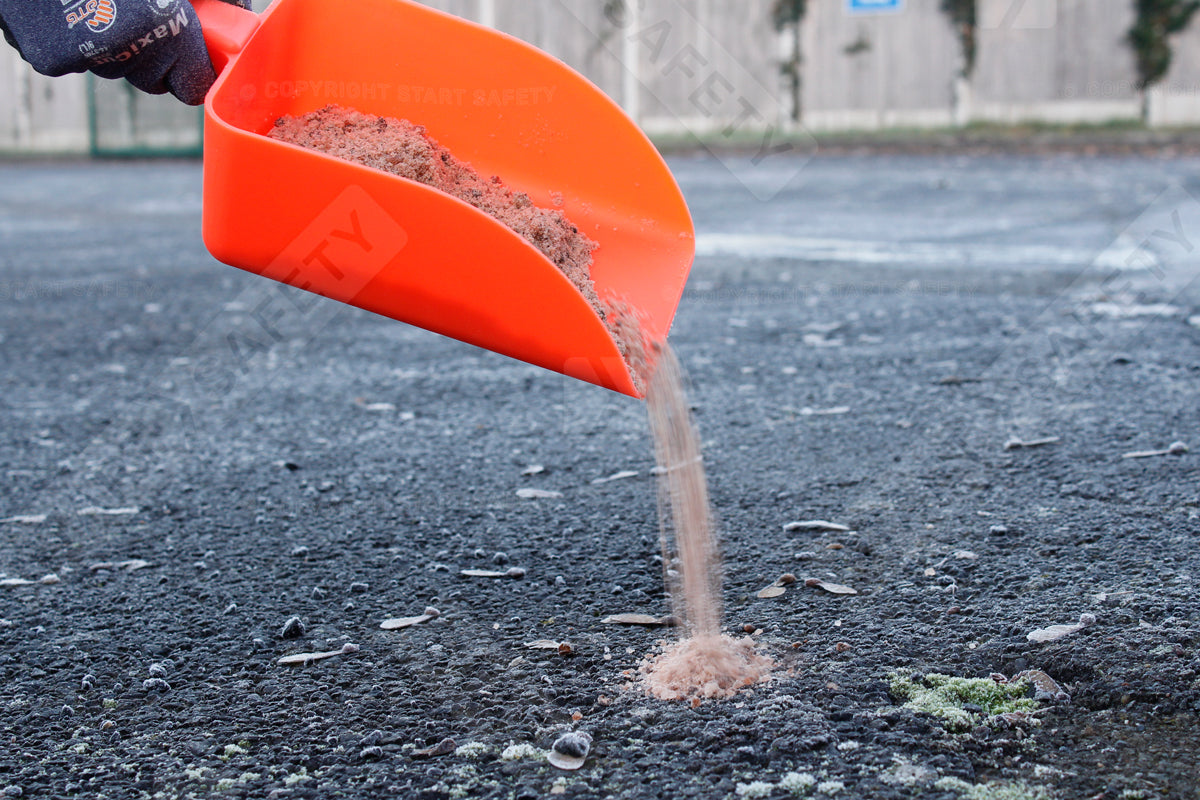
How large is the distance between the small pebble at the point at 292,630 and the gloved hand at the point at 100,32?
923 mm

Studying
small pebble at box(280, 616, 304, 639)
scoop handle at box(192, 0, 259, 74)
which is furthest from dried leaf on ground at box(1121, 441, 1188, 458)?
scoop handle at box(192, 0, 259, 74)

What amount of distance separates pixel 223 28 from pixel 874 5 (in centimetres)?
1196

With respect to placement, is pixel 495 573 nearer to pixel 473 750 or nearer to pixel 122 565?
pixel 473 750

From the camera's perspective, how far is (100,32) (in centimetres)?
181

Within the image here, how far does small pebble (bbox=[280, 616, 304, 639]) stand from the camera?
179cm

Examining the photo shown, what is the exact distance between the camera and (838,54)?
1295 cm

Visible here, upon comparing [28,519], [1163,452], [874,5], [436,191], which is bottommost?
[28,519]

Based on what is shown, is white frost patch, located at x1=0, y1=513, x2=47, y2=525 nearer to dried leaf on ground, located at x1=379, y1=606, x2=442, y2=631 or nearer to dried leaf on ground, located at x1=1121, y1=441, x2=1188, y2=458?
dried leaf on ground, located at x1=379, y1=606, x2=442, y2=631

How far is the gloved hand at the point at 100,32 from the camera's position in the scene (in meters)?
1.80

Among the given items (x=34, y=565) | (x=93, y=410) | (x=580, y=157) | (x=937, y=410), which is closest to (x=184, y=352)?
(x=93, y=410)

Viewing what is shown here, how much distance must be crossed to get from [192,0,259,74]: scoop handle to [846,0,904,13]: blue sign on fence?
11.9 meters

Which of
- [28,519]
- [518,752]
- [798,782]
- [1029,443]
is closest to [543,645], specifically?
[518,752]

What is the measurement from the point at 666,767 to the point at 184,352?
2970 mm

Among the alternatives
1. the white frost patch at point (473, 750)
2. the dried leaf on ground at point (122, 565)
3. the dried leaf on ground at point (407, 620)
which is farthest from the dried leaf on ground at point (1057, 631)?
the dried leaf on ground at point (122, 565)
